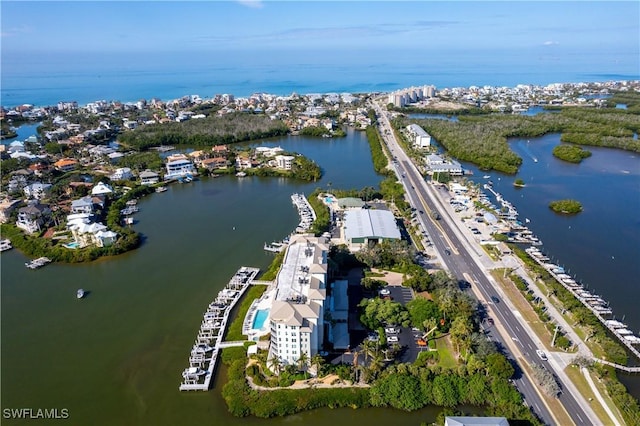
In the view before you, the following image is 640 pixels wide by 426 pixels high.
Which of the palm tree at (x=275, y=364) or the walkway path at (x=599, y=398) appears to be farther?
the palm tree at (x=275, y=364)

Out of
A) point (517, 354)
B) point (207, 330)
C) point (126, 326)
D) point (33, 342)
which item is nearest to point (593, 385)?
point (517, 354)

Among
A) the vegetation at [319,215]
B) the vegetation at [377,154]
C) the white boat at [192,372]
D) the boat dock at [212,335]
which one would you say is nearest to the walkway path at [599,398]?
the boat dock at [212,335]

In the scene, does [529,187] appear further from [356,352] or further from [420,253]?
[356,352]

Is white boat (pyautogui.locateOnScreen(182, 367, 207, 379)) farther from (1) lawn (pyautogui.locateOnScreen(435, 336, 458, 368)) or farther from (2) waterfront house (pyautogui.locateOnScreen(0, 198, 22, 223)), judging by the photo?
(2) waterfront house (pyautogui.locateOnScreen(0, 198, 22, 223))

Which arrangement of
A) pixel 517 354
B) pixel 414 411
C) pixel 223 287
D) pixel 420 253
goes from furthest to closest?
pixel 420 253 < pixel 223 287 < pixel 517 354 < pixel 414 411

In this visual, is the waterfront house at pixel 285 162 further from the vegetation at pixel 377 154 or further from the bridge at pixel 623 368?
the bridge at pixel 623 368

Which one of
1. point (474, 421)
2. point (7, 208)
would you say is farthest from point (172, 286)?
point (7, 208)

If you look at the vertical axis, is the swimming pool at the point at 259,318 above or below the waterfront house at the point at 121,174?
below

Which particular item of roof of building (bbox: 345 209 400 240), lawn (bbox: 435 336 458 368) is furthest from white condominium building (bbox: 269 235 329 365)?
roof of building (bbox: 345 209 400 240)
